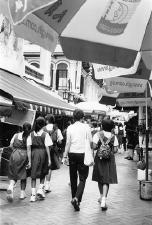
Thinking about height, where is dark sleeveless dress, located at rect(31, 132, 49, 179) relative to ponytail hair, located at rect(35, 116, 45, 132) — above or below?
below

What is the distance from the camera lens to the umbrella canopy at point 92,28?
3.89 meters

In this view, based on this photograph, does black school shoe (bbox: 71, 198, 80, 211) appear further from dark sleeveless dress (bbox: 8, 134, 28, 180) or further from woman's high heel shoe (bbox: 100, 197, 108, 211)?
dark sleeveless dress (bbox: 8, 134, 28, 180)

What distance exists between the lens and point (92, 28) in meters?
4.42

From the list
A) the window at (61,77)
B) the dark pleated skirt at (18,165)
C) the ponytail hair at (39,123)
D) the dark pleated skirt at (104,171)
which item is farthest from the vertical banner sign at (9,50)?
the window at (61,77)

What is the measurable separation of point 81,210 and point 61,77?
26.3 m

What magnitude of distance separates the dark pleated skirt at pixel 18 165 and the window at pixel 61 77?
23.5 meters

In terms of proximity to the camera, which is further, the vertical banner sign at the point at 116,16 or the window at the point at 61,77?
the window at the point at 61,77

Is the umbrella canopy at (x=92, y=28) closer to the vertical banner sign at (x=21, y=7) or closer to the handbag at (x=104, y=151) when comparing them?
the vertical banner sign at (x=21, y=7)

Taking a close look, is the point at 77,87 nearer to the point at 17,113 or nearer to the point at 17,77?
the point at 17,77

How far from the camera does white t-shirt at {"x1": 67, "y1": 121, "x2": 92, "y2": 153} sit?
7.19 m

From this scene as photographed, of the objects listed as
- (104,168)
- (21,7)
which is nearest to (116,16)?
(21,7)

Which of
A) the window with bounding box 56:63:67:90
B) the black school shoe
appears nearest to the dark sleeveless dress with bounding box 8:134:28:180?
the black school shoe

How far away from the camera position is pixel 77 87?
34.3 metres

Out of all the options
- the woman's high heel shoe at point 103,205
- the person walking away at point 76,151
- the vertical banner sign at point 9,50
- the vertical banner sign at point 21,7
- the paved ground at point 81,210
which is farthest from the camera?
the vertical banner sign at point 9,50
